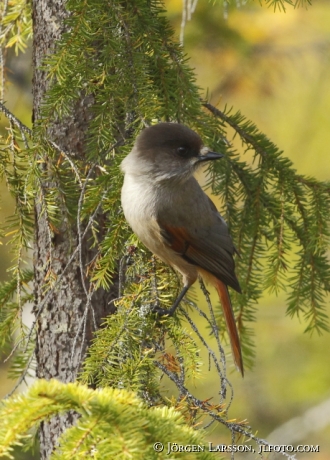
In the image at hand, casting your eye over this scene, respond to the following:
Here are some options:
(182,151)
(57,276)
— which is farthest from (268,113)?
(57,276)

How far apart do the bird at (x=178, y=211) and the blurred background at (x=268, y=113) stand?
2.71m

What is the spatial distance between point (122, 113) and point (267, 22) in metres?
4.44

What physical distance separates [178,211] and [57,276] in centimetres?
76

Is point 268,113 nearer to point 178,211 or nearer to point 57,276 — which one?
point 178,211

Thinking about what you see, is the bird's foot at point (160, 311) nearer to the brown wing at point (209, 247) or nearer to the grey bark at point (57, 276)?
the grey bark at point (57, 276)

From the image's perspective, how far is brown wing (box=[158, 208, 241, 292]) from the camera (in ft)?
11.0

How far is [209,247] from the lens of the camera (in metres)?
3.45

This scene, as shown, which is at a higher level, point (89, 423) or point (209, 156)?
point (209, 156)

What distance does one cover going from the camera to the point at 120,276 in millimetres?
2805

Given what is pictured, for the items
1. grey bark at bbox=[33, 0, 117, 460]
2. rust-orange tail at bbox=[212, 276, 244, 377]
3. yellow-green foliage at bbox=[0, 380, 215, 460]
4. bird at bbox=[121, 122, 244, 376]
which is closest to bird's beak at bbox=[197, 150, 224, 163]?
bird at bbox=[121, 122, 244, 376]

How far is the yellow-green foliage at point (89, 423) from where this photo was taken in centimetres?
163

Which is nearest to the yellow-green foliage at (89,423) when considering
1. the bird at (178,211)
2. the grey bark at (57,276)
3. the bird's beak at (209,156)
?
the bird at (178,211)

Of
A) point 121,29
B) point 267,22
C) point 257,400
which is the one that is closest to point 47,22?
point 121,29

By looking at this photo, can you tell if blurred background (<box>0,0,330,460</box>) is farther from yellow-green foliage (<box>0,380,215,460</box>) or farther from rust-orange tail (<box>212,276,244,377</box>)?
yellow-green foliage (<box>0,380,215,460</box>)
